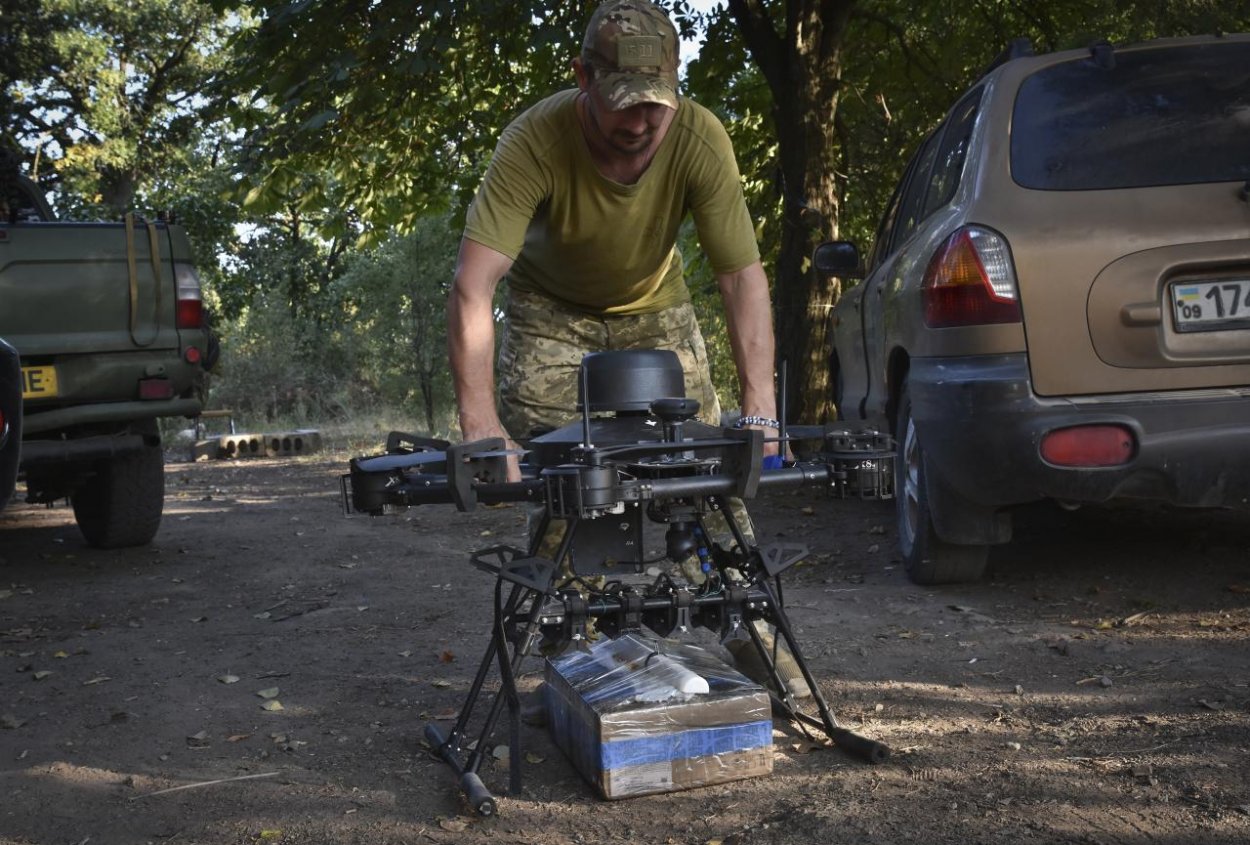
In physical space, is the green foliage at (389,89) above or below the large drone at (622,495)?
above

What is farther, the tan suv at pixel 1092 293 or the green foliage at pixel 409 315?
the green foliage at pixel 409 315

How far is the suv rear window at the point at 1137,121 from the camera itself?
179 inches

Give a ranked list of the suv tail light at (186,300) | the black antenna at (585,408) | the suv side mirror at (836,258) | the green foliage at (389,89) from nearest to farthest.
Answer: the black antenna at (585,408) < the suv side mirror at (836,258) < the suv tail light at (186,300) < the green foliage at (389,89)

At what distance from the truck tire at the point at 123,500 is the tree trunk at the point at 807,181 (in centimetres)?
459

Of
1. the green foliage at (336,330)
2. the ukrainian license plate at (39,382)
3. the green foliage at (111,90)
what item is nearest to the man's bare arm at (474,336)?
the ukrainian license plate at (39,382)

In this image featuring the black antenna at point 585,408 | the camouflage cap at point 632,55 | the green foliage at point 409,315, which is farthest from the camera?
the green foliage at point 409,315

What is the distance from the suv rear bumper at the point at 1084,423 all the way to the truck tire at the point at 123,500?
15.8 feet

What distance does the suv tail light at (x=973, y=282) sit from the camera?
4496mm

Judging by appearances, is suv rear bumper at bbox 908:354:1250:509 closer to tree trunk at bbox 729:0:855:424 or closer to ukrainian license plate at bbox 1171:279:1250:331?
ukrainian license plate at bbox 1171:279:1250:331

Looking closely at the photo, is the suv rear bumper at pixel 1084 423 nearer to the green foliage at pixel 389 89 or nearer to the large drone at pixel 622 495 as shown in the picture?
the large drone at pixel 622 495

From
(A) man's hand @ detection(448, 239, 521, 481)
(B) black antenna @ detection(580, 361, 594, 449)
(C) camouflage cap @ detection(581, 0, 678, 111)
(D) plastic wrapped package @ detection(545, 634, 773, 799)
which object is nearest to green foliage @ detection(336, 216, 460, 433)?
(A) man's hand @ detection(448, 239, 521, 481)

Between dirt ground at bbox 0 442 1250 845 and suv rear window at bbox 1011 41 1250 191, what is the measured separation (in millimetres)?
1614

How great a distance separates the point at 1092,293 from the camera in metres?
4.41

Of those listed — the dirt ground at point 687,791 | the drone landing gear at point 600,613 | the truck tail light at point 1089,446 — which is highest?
the truck tail light at point 1089,446
